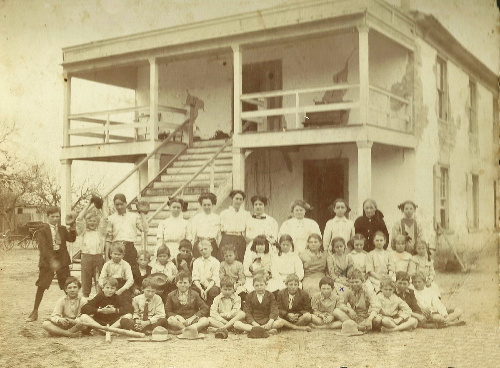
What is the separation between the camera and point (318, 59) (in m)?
12.0

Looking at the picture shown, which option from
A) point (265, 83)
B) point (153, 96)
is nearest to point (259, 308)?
point (153, 96)

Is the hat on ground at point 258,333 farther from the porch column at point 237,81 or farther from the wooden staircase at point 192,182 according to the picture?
the porch column at point 237,81

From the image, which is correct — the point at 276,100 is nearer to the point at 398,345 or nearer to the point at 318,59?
the point at 318,59

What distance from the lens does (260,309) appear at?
286 inches

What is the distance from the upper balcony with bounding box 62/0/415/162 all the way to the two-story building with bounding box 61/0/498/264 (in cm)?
3

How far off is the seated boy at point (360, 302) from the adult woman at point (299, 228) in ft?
3.37

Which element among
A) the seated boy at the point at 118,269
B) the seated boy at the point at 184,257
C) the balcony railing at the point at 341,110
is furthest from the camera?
the balcony railing at the point at 341,110

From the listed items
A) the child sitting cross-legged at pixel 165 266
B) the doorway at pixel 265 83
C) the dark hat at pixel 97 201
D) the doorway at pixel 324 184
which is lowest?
the child sitting cross-legged at pixel 165 266

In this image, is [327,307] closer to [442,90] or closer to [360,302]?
[360,302]

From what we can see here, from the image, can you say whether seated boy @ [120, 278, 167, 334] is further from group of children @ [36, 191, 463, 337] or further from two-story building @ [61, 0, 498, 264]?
two-story building @ [61, 0, 498, 264]

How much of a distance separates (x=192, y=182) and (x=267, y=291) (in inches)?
182

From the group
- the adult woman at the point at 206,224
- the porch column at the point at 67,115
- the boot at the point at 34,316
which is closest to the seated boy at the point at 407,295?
the adult woman at the point at 206,224

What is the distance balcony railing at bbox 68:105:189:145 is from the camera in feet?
41.0

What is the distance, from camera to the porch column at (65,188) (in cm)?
1168
